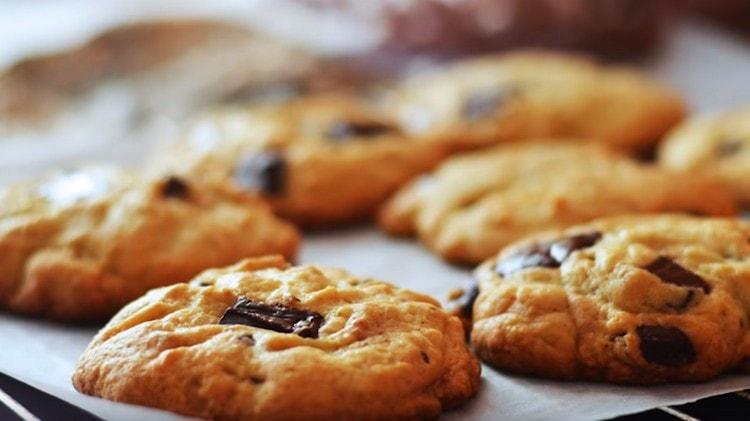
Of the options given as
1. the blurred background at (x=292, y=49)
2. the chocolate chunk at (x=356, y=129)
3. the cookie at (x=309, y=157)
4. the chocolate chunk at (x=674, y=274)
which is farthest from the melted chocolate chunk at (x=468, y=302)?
the blurred background at (x=292, y=49)

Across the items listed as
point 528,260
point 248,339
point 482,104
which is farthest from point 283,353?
point 482,104

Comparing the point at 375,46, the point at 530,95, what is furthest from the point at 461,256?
the point at 375,46

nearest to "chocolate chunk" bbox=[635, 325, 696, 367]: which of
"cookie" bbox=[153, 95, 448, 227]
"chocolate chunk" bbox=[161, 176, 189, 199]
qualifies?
"chocolate chunk" bbox=[161, 176, 189, 199]

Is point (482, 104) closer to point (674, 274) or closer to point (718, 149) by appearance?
point (718, 149)

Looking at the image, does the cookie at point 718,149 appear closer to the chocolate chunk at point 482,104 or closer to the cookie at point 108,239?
the chocolate chunk at point 482,104

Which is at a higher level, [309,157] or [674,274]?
[309,157]

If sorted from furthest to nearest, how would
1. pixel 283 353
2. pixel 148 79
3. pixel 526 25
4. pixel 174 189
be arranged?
pixel 526 25, pixel 148 79, pixel 174 189, pixel 283 353

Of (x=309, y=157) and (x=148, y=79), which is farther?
(x=148, y=79)
